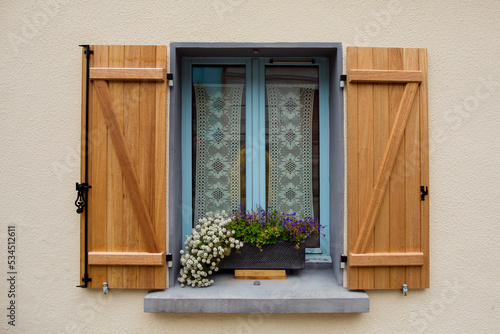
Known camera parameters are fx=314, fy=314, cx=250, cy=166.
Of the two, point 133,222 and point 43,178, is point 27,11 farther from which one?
point 133,222

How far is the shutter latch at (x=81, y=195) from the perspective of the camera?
2453 millimetres

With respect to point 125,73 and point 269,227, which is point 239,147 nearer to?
point 269,227

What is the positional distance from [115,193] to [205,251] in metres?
0.85

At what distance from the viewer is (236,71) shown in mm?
2924

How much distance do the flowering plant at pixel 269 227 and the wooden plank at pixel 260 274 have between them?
25cm

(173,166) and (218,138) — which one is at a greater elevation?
(218,138)

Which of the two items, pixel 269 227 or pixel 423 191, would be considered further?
pixel 269 227

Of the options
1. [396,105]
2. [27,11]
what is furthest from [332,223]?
[27,11]

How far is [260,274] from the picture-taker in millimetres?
2707

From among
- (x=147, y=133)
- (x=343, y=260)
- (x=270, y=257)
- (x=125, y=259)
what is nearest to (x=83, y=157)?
(x=147, y=133)

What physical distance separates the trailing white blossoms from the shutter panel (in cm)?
101

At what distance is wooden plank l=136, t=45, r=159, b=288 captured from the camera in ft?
8.20

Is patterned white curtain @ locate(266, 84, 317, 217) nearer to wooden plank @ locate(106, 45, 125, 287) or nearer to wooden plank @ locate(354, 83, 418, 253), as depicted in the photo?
wooden plank @ locate(354, 83, 418, 253)

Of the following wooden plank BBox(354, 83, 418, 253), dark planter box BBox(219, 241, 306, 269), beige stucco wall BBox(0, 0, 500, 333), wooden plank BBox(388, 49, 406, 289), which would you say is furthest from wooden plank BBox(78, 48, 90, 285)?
wooden plank BBox(388, 49, 406, 289)
